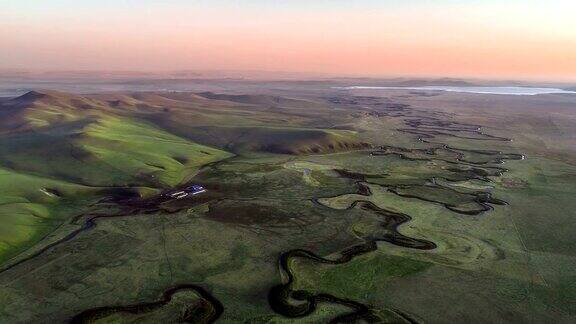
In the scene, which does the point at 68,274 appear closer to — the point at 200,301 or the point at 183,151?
the point at 200,301

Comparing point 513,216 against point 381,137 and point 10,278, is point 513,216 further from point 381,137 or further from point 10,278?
point 381,137

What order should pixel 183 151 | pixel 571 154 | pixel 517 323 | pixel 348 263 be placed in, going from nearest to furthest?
pixel 517 323 < pixel 348 263 < pixel 183 151 < pixel 571 154

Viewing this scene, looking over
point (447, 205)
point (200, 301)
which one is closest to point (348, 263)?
point (200, 301)

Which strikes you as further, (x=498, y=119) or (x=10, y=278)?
(x=498, y=119)

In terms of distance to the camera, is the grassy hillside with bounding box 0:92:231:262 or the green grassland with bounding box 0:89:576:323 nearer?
the green grassland with bounding box 0:89:576:323

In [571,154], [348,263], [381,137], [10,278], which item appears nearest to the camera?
[10,278]

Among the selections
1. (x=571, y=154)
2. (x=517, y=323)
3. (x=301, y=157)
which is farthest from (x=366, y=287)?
(x=571, y=154)

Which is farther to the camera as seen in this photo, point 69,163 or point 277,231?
point 69,163

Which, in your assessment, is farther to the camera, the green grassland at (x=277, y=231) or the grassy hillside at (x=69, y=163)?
the grassy hillside at (x=69, y=163)
